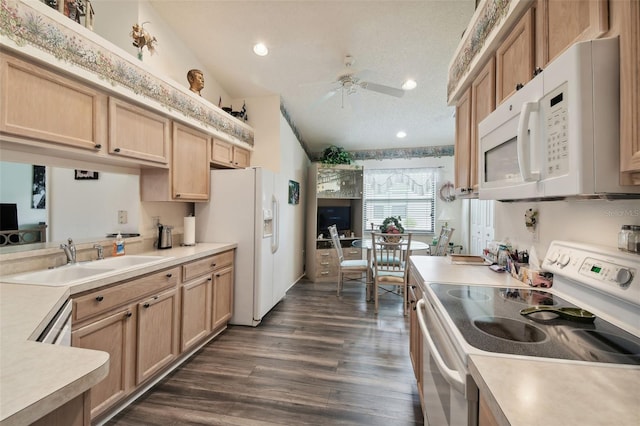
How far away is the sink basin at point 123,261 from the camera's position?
1959 mm

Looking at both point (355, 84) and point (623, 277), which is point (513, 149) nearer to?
point (623, 277)

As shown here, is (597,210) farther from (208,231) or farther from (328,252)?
(328,252)

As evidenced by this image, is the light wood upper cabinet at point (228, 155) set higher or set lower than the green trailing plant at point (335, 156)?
lower

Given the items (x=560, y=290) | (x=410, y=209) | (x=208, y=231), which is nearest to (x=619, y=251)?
(x=560, y=290)

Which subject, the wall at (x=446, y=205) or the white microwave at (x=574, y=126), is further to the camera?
the wall at (x=446, y=205)

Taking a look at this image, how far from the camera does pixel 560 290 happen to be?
1.24 m

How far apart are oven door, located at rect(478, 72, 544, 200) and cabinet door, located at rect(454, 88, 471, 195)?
43 cm

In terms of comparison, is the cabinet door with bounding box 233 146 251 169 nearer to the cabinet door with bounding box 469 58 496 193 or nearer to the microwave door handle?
the cabinet door with bounding box 469 58 496 193

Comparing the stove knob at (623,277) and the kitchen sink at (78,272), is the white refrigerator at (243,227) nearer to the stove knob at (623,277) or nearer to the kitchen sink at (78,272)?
the kitchen sink at (78,272)

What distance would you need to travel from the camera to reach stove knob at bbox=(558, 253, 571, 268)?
3.89 feet

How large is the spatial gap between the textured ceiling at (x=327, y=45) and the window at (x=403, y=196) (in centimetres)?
138

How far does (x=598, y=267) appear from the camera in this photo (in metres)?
1.02

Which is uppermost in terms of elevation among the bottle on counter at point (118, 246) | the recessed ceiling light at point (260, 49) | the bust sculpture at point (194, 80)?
the recessed ceiling light at point (260, 49)

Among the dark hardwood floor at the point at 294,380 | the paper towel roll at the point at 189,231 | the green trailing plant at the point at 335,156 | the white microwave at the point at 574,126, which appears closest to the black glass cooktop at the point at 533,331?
the white microwave at the point at 574,126
